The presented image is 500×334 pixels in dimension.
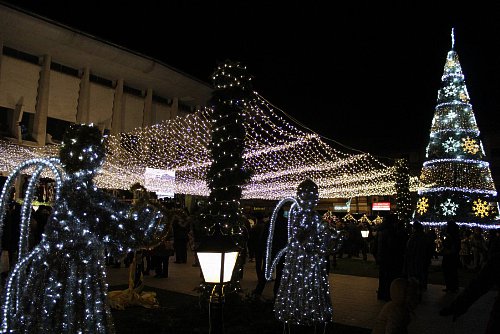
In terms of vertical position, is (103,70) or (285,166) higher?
(103,70)

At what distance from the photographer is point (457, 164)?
18.8 metres

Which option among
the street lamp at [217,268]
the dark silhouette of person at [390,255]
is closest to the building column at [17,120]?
the dark silhouette of person at [390,255]

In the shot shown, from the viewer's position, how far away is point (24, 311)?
2.82m

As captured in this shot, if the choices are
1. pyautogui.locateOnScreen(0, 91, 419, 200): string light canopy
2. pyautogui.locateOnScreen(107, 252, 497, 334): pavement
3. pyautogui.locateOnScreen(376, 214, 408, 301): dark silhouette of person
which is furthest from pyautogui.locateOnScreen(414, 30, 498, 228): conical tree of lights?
pyautogui.locateOnScreen(376, 214, 408, 301): dark silhouette of person

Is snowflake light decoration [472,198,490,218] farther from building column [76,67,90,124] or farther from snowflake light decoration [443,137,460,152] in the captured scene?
building column [76,67,90,124]

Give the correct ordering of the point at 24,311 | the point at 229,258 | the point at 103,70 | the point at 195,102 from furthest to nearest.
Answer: the point at 195,102, the point at 103,70, the point at 229,258, the point at 24,311

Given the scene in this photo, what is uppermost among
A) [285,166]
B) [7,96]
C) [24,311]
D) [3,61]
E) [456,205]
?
[3,61]

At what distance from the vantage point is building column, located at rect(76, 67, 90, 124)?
2973 cm

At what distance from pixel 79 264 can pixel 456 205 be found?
18971mm

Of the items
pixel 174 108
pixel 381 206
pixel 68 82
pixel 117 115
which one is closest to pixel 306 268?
pixel 68 82

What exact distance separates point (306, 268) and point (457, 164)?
15789 mm

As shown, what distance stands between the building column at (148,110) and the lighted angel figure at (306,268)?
31.0m

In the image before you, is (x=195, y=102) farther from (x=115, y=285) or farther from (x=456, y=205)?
A: (x=115, y=285)

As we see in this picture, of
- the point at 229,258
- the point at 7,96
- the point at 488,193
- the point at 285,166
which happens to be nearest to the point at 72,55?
the point at 7,96
